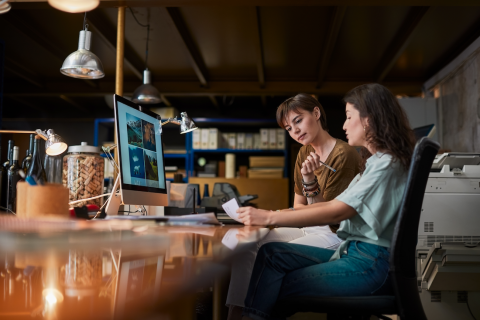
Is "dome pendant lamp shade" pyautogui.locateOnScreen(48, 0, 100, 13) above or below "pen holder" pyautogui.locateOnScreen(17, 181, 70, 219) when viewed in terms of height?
above

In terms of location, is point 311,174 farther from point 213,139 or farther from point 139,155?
point 213,139

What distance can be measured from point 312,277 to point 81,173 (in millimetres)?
Answer: 1191

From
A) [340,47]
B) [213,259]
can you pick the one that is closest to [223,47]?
[340,47]

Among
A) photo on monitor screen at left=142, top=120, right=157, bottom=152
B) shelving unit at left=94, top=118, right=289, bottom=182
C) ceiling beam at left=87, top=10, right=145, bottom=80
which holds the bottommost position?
photo on monitor screen at left=142, top=120, right=157, bottom=152

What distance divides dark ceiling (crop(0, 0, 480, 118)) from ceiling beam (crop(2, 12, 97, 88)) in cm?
1

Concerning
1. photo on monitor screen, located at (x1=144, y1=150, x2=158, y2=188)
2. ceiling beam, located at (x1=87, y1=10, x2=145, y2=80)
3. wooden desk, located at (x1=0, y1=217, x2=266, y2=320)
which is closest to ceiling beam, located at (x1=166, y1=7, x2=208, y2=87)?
ceiling beam, located at (x1=87, y1=10, x2=145, y2=80)

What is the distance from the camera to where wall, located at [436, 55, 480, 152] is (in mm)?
4578

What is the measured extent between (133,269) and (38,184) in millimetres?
793

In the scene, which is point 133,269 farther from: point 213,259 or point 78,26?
point 78,26

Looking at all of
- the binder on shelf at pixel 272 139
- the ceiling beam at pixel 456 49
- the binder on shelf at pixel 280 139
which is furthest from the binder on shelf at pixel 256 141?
the ceiling beam at pixel 456 49

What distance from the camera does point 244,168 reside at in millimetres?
6637

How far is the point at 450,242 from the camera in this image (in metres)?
2.88

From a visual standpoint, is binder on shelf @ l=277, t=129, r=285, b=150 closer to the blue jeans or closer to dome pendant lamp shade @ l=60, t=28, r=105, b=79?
dome pendant lamp shade @ l=60, t=28, r=105, b=79

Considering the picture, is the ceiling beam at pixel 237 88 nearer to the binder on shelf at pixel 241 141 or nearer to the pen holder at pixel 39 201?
the binder on shelf at pixel 241 141
